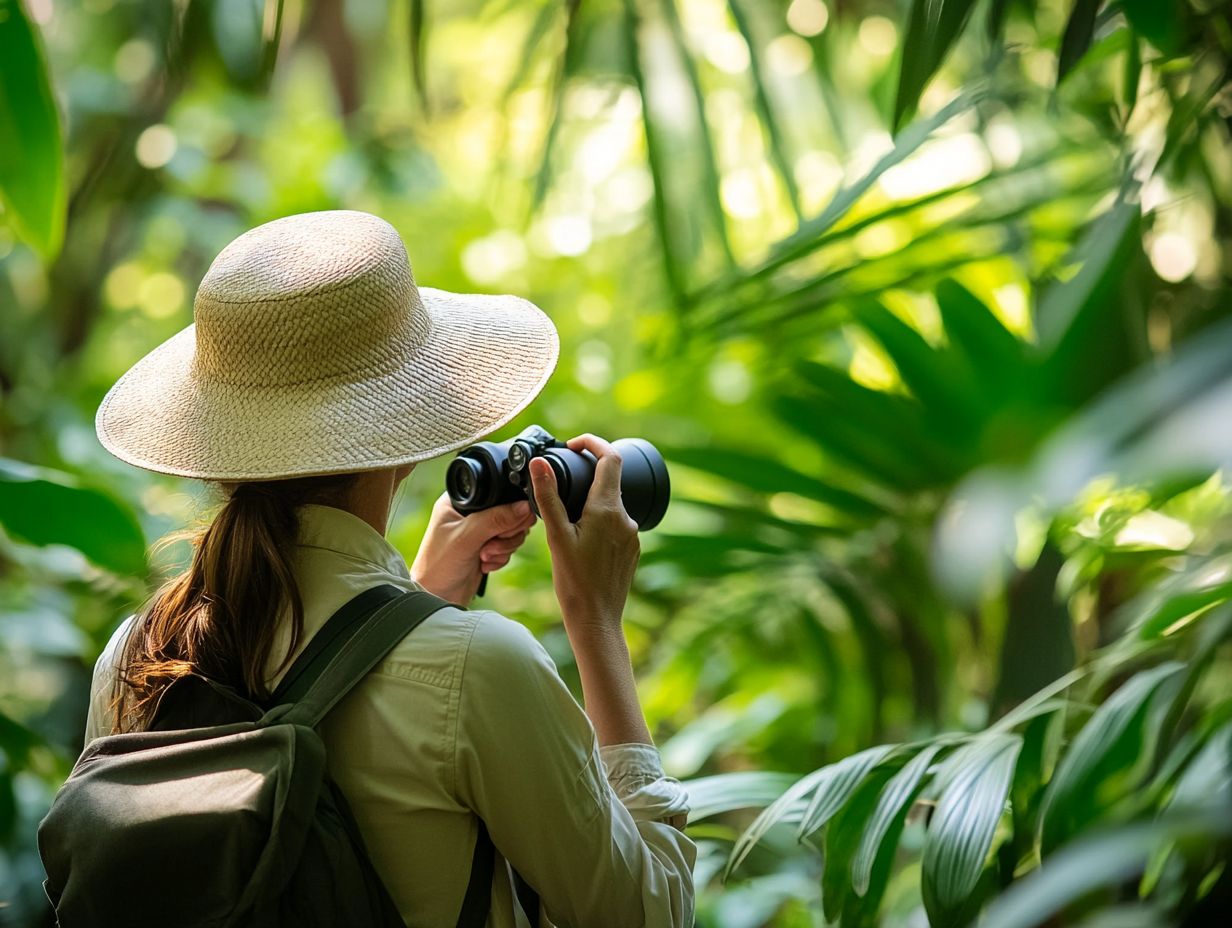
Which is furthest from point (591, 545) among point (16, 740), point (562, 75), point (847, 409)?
point (16, 740)

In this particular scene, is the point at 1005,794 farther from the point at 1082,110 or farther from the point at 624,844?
the point at 1082,110

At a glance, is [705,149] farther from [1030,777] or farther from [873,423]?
[1030,777]

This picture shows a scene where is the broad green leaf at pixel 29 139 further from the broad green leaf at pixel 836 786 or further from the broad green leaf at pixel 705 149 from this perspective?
the broad green leaf at pixel 836 786

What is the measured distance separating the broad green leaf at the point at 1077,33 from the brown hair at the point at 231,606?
1.77 ft

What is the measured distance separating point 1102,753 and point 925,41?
0.50 meters

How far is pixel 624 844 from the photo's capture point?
84 centimetres

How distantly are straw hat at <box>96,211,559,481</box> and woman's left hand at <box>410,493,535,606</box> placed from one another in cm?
19

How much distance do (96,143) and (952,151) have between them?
2177mm

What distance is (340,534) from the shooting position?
0.88m

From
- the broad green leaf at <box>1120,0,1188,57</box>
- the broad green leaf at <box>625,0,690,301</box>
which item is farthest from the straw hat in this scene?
the broad green leaf at <box>1120,0,1188,57</box>

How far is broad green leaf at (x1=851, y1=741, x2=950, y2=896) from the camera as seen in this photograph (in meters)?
0.94

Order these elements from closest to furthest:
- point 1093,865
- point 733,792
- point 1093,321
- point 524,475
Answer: point 1093,865 < point 1093,321 < point 524,475 < point 733,792

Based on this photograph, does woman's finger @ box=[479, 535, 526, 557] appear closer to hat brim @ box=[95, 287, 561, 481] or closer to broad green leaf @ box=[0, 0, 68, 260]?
hat brim @ box=[95, 287, 561, 481]

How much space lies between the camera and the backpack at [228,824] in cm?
74
